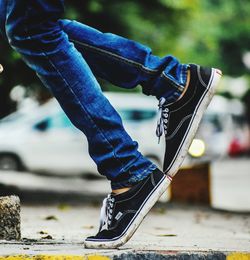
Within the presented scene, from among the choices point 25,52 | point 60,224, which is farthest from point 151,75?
point 60,224

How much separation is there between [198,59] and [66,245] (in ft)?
100

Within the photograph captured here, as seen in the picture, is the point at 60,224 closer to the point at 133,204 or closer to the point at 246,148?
the point at 133,204

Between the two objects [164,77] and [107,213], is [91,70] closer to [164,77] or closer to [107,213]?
[164,77]

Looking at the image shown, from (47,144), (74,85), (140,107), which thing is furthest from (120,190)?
(140,107)

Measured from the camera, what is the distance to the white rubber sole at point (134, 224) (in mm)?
3312

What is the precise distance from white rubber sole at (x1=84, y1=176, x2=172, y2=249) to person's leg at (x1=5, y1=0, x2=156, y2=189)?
91mm

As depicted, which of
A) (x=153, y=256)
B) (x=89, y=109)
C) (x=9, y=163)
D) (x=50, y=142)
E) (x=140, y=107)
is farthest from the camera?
(x=140, y=107)

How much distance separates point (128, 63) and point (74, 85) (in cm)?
29

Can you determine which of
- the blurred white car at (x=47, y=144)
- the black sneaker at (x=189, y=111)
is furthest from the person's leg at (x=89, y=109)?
the blurred white car at (x=47, y=144)

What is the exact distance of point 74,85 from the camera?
3281mm

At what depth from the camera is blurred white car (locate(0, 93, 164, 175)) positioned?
18.4 meters

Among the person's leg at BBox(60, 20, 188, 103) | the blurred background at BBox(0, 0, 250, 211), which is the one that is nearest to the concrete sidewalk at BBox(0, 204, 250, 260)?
the person's leg at BBox(60, 20, 188, 103)

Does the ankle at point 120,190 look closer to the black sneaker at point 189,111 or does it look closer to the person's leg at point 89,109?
the person's leg at point 89,109

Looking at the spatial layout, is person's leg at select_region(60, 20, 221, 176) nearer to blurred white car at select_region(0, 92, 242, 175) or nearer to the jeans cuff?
the jeans cuff
